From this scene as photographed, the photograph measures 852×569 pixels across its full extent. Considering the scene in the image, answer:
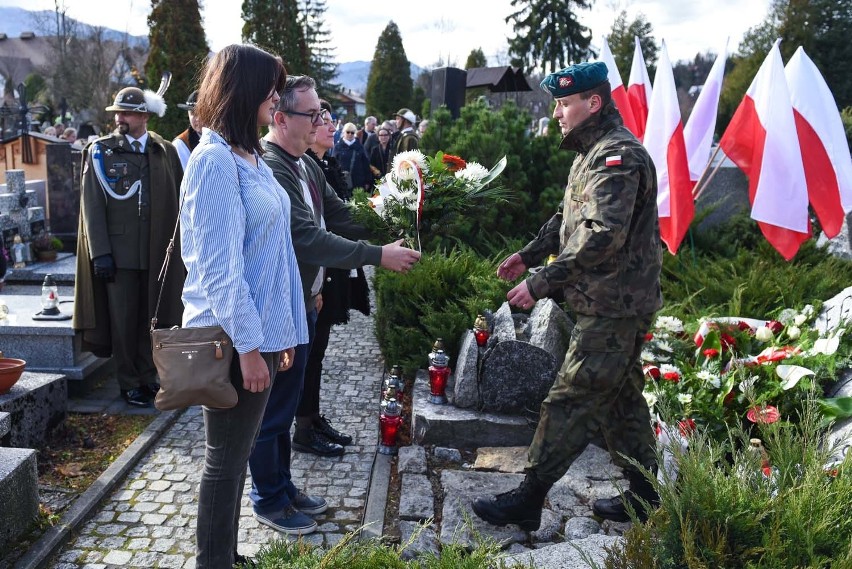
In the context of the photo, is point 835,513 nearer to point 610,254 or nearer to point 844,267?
point 610,254

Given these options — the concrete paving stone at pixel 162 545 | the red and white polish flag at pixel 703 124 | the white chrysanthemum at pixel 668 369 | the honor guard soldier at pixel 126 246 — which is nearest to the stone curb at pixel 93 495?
the concrete paving stone at pixel 162 545

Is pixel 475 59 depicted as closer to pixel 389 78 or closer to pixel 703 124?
pixel 389 78

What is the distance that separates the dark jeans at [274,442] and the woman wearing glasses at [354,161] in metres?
8.91

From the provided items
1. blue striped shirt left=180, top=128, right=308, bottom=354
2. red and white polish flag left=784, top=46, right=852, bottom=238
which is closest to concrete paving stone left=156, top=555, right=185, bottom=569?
blue striped shirt left=180, top=128, right=308, bottom=354

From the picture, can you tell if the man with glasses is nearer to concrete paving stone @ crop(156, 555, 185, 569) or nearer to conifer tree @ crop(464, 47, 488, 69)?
concrete paving stone @ crop(156, 555, 185, 569)

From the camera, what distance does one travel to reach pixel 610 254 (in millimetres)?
3107

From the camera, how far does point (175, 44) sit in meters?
14.8

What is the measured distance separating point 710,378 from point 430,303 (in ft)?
6.77

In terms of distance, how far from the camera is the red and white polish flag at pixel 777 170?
5.67 m

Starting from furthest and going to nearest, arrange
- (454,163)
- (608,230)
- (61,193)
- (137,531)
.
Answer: (61,193) < (454,163) < (137,531) < (608,230)

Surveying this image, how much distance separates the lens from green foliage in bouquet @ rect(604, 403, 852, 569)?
1.99 metres

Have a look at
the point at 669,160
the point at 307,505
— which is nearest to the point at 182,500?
the point at 307,505

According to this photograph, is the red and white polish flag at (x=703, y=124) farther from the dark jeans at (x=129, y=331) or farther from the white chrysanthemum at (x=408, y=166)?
the dark jeans at (x=129, y=331)

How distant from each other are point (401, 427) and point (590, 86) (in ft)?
8.28
